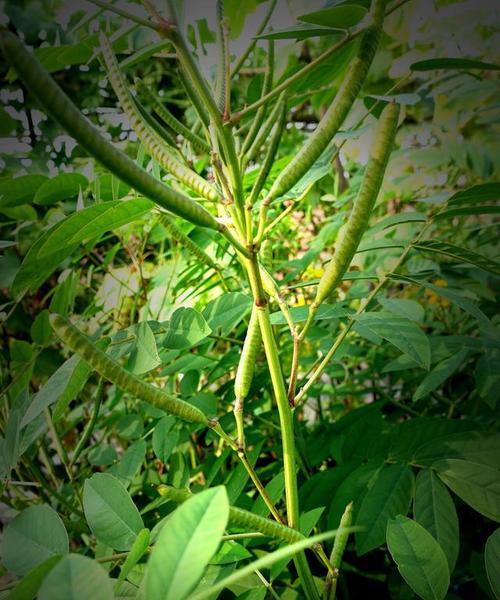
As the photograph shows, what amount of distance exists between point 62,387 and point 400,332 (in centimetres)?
35

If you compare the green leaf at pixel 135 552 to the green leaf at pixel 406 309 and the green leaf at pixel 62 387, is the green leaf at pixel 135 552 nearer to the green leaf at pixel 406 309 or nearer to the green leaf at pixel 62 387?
the green leaf at pixel 62 387

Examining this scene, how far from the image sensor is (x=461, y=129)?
847mm

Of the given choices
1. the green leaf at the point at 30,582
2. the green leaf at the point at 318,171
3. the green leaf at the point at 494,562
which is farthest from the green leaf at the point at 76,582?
the green leaf at the point at 318,171

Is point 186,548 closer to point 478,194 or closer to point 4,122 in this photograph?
point 478,194

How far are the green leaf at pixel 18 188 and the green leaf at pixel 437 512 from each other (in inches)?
23.1

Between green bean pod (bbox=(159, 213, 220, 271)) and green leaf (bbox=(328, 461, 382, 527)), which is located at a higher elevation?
green bean pod (bbox=(159, 213, 220, 271))

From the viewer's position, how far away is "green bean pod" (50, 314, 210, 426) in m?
0.31

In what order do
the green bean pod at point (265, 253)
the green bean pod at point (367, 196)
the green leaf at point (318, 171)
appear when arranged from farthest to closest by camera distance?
1. the green bean pod at point (265, 253)
2. the green leaf at point (318, 171)
3. the green bean pod at point (367, 196)

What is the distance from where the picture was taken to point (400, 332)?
51 centimetres

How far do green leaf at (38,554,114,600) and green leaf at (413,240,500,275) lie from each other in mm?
468

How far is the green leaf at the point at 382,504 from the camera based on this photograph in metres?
0.48

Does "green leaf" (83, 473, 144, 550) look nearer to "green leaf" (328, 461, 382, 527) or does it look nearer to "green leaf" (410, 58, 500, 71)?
"green leaf" (328, 461, 382, 527)

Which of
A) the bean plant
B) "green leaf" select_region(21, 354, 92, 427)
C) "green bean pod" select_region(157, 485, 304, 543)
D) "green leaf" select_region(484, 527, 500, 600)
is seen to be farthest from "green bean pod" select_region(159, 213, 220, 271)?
"green leaf" select_region(484, 527, 500, 600)

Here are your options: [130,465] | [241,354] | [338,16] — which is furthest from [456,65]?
[130,465]
